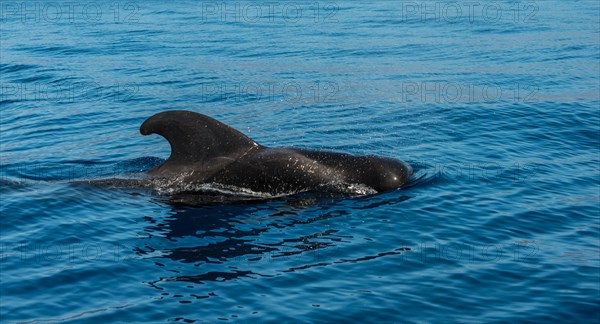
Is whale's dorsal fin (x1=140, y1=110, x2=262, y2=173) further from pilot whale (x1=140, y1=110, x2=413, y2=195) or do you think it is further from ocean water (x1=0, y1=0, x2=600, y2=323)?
ocean water (x1=0, y1=0, x2=600, y2=323)

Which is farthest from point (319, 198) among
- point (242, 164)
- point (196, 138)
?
point (196, 138)

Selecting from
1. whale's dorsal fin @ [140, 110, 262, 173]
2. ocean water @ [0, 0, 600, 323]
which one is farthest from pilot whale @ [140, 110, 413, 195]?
ocean water @ [0, 0, 600, 323]

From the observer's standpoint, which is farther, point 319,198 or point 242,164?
point 242,164

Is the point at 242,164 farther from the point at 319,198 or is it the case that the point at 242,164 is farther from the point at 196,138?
the point at 319,198

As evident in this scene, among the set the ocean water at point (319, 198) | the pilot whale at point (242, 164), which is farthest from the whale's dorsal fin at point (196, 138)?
the ocean water at point (319, 198)

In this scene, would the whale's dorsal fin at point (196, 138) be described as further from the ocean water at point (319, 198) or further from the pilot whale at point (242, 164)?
the ocean water at point (319, 198)

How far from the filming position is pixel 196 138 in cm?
1434

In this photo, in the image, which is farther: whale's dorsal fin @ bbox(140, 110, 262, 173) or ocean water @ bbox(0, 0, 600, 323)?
whale's dorsal fin @ bbox(140, 110, 262, 173)

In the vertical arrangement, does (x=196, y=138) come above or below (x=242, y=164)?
above

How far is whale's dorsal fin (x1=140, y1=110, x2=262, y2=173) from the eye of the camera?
1419 centimetres

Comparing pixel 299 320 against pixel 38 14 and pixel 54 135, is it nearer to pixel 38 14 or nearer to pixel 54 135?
pixel 54 135

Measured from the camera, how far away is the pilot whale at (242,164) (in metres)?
14.2

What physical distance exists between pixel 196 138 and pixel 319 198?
2.35 m

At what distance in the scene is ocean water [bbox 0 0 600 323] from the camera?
1029 cm
